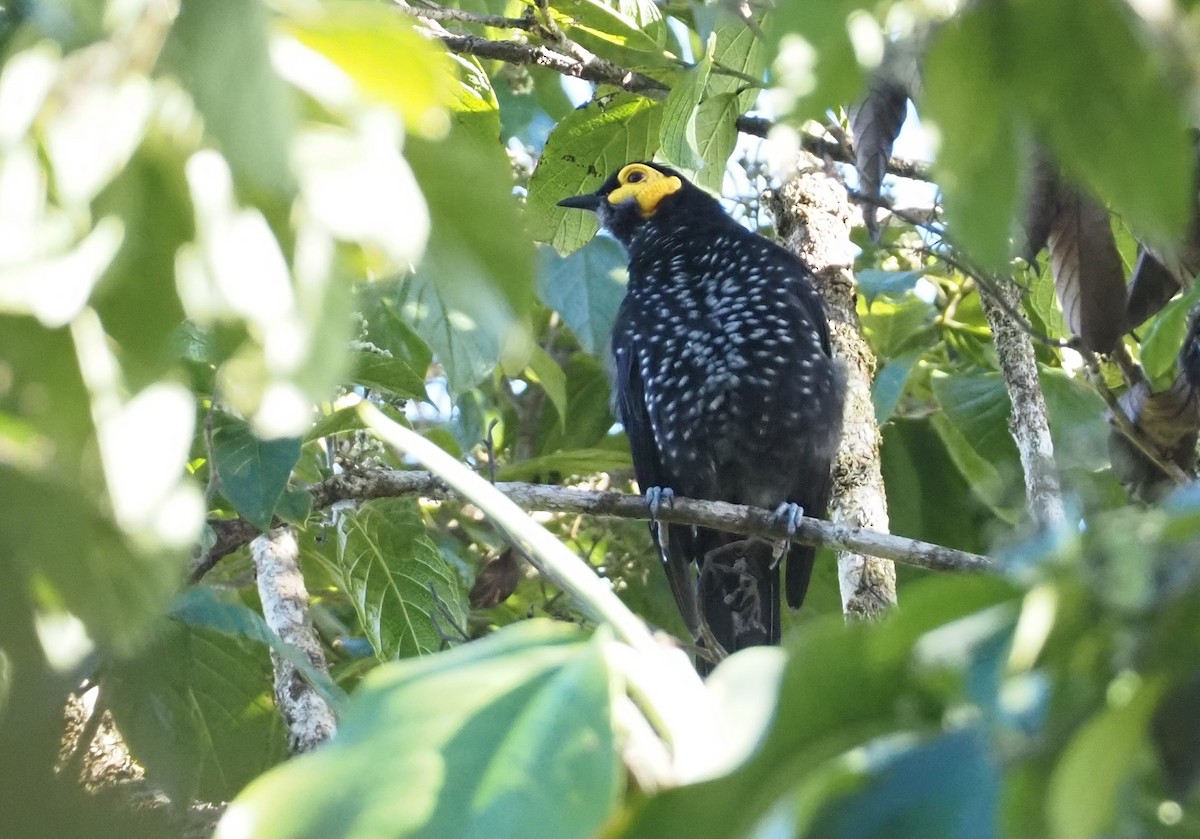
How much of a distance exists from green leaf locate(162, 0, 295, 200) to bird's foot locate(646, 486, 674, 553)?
6.59 feet

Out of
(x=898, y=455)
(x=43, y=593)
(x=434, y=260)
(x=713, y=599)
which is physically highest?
(x=434, y=260)

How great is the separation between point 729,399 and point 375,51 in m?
2.96

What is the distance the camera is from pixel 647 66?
2904 mm

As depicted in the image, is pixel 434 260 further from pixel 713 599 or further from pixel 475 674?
pixel 713 599

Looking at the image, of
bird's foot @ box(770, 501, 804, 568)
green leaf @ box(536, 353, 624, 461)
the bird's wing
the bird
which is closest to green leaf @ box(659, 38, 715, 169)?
bird's foot @ box(770, 501, 804, 568)

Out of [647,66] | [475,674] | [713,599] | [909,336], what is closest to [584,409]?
[713,599]

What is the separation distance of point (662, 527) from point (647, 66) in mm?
1139

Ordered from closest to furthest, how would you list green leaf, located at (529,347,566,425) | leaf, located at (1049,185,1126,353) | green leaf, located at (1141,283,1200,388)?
green leaf, located at (1141,283,1200,388), leaf, located at (1049,185,1126,353), green leaf, located at (529,347,566,425)

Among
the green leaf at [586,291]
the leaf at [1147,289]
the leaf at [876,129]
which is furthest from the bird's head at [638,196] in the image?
the leaf at [1147,289]

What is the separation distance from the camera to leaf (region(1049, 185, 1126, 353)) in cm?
174

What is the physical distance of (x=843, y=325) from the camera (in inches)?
128

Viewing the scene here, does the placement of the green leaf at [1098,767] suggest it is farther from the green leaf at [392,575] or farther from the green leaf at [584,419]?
the green leaf at [584,419]

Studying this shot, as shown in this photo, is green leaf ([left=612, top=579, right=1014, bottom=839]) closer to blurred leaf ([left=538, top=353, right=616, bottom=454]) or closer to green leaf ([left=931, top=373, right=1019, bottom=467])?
green leaf ([left=931, top=373, right=1019, bottom=467])

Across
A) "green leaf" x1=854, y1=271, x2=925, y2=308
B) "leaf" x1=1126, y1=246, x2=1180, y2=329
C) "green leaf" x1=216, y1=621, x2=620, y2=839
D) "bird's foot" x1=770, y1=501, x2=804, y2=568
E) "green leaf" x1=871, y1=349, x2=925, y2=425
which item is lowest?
"bird's foot" x1=770, y1=501, x2=804, y2=568
